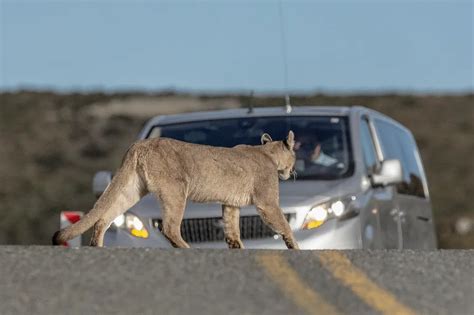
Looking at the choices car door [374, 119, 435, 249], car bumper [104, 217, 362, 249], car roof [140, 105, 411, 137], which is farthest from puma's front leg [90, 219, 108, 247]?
car door [374, 119, 435, 249]

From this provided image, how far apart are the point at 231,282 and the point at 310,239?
4057mm

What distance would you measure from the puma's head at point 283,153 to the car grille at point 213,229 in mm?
579

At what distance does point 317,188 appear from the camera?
41.8 ft

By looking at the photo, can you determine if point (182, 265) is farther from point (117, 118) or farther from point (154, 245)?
point (117, 118)

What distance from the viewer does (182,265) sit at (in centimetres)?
868

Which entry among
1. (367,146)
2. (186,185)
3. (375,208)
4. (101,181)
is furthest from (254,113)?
(186,185)

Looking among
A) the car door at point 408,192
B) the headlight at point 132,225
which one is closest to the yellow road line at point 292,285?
the headlight at point 132,225

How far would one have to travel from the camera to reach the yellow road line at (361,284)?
7.75 meters

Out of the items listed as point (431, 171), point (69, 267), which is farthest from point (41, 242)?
point (69, 267)

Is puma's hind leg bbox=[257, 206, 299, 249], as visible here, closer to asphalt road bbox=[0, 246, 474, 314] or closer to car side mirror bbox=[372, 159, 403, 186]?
asphalt road bbox=[0, 246, 474, 314]

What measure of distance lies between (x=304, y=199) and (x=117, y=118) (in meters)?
57.7

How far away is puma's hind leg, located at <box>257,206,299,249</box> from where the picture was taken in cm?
1115

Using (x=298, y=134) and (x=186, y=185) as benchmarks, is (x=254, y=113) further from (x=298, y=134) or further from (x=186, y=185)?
(x=186, y=185)

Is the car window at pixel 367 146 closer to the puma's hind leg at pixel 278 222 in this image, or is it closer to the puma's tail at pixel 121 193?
the puma's hind leg at pixel 278 222
